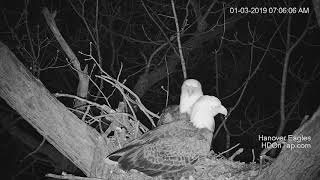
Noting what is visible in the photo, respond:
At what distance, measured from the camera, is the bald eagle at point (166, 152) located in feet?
12.6

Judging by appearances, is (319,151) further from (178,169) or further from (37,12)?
(37,12)

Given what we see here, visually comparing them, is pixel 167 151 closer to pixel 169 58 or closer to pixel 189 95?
pixel 189 95

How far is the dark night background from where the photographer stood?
909cm

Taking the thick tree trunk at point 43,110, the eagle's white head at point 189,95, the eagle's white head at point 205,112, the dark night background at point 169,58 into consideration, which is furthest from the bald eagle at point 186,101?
the dark night background at point 169,58

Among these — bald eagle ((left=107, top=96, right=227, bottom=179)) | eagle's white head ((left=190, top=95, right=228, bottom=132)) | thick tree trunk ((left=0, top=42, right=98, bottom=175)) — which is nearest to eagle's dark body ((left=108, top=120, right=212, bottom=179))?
bald eagle ((left=107, top=96, right=227, bottom=179))

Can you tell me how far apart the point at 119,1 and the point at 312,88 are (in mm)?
6398

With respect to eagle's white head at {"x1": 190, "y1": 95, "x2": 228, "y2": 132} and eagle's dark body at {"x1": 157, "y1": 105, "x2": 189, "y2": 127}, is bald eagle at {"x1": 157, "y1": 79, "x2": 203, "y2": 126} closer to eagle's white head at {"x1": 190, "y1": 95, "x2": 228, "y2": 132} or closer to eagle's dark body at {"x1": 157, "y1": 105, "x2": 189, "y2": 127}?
eagle's dark body at {"x1": 157, "y1": 105, "x2": 189, "y2": 127}

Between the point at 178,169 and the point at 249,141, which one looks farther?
the point at 249,141

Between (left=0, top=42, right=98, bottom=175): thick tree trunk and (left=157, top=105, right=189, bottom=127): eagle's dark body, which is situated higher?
(left=0, top=42, right=98, bottom=175): thick tree trunk

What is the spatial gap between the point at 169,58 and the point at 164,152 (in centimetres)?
496

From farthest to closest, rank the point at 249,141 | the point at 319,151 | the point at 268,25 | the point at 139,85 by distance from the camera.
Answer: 1. the point at 249,141
2. the point at 268,25
3. the point at 139,85
4. the point at 319,151

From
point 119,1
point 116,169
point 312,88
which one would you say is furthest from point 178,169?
point 312,88

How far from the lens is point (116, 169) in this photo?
3.92 metres

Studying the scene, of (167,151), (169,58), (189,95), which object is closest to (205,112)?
(167,151)
